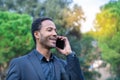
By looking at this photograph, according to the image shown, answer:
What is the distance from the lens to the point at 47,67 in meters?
3.86

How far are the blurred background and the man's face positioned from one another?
29864mm

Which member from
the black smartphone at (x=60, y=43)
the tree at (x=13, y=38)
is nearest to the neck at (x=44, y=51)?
the black smartphone at (x=60, y=43)

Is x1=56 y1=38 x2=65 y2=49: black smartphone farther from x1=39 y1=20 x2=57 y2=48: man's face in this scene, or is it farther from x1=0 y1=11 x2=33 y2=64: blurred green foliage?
x1=0 y1=11 x2=33 y2=64: blurred green foliage

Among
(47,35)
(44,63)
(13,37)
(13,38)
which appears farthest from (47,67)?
(13,37)

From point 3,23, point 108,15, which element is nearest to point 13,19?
point 3,23

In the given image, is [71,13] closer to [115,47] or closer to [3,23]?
[115,47]

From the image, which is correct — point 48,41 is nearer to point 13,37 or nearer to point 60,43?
point 60,43

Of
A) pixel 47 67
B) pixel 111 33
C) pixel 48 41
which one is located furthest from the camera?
pixel 111 33

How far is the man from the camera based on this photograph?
3.79 meters

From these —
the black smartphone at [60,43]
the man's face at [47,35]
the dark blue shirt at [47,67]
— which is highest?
the man's face at [47,35]

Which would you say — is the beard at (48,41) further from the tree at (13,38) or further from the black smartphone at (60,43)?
the tree at (13,38)

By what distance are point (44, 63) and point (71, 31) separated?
131 feet

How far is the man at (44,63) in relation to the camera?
3.79 metres

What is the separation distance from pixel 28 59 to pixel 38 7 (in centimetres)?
4124
